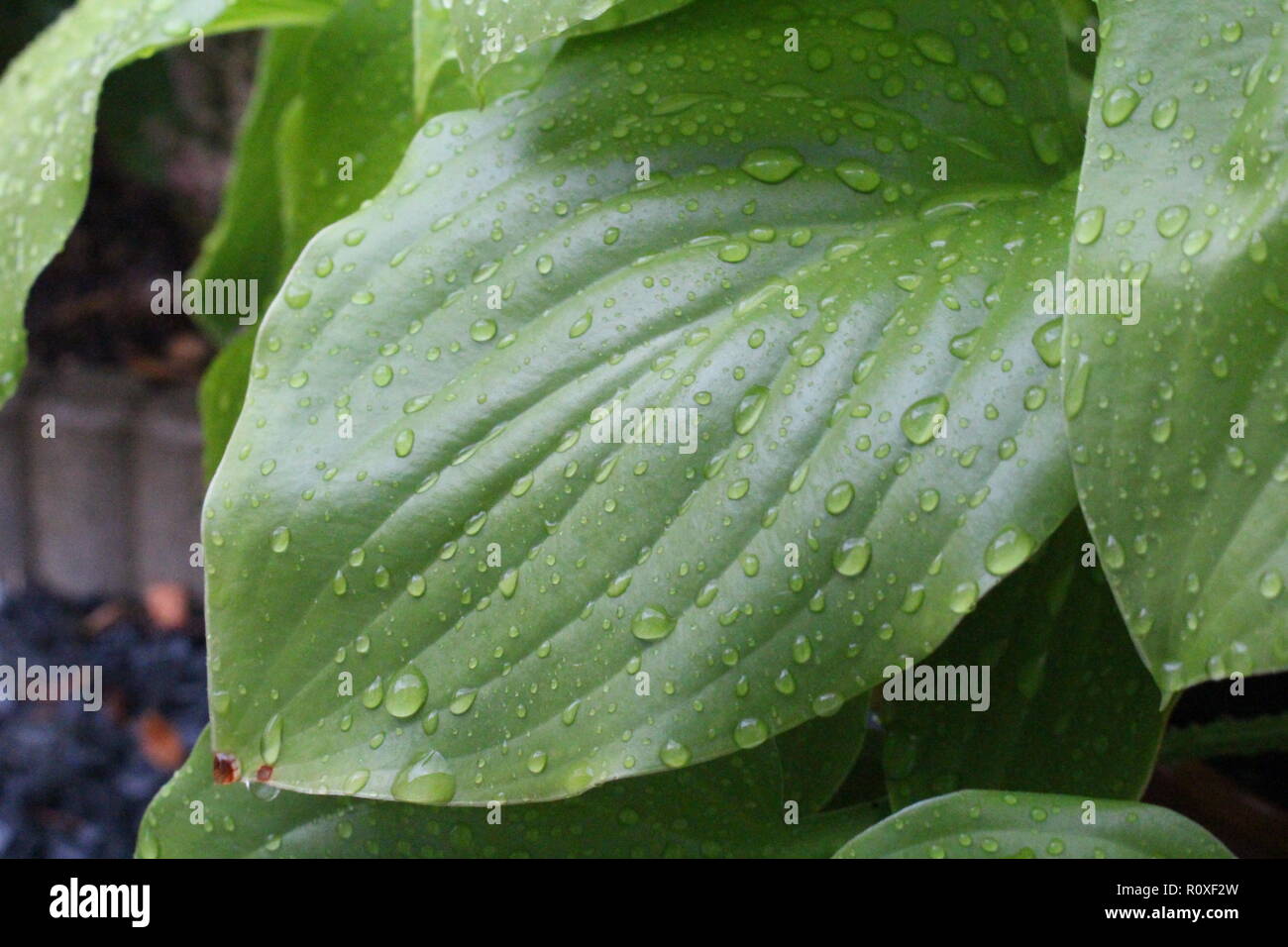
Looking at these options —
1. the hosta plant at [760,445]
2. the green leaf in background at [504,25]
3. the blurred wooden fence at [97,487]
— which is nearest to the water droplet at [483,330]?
the hosta plant at [760,445]

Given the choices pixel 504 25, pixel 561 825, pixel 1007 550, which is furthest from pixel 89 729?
pixel 1007 550

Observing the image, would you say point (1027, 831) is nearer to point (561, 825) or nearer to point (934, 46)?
point (561, 825)

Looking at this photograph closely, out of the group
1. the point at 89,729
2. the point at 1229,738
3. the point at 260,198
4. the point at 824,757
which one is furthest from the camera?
the point at 89,729

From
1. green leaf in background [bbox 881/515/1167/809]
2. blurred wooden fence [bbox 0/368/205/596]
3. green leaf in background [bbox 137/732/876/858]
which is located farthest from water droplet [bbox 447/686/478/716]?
blurred wooden fence [bbox 0/368/205/596]

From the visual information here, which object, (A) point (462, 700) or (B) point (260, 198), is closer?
(A) point (462, 700)

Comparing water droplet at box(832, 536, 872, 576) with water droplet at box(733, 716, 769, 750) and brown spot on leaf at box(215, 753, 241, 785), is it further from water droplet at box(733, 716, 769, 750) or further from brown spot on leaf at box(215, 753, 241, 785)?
brown spot on leaf at box(215, 753, 241, 785)

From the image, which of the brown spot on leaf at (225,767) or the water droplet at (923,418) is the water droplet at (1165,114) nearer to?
the water droplet at (923,418)
